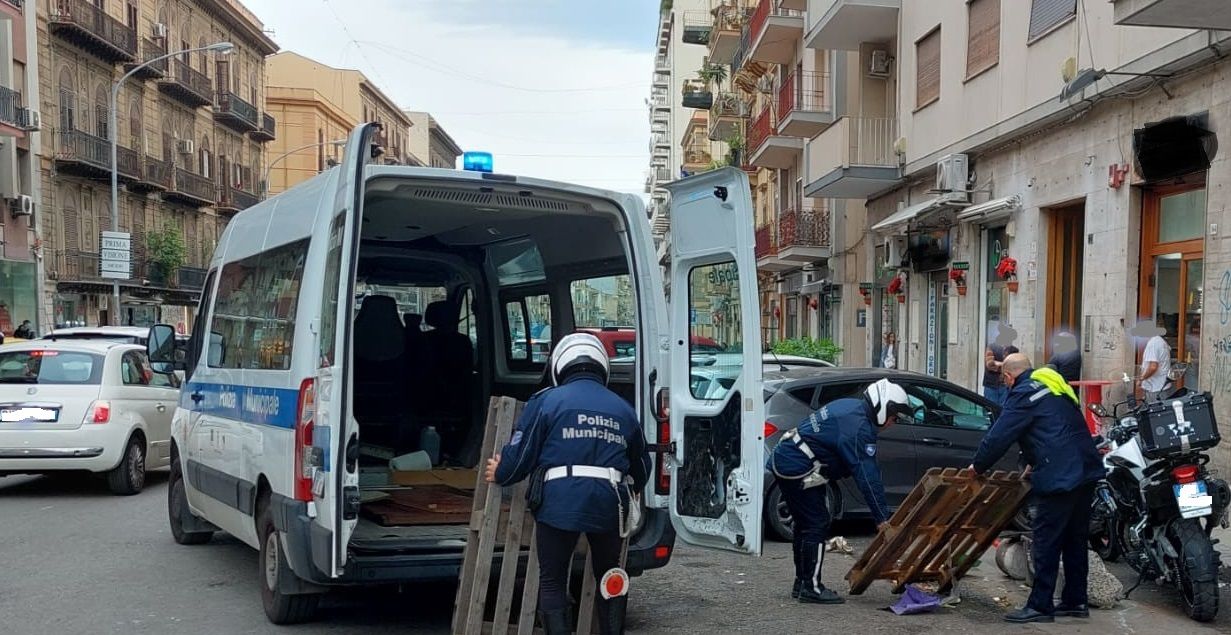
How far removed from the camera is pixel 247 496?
6.07 m

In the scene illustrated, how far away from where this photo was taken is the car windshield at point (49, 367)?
1019 centimetres

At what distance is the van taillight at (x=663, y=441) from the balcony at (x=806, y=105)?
20169 mm

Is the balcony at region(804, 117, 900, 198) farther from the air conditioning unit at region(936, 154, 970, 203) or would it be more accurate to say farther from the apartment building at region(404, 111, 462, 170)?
the apartment building at region(404, 111, 462, 170)

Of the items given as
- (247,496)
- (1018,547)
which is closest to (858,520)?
(1018,547)

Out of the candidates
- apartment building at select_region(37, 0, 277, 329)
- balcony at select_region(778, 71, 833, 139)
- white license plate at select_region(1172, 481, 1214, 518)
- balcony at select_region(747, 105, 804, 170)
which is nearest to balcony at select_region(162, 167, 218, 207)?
apartment building at select_region(37, 0, 277, 329)

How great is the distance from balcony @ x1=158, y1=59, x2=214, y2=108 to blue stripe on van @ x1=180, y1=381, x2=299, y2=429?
39483mm

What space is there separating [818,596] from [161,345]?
4.99 m

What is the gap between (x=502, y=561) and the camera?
520 cm

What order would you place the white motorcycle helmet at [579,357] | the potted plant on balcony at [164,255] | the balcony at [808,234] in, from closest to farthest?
1. the white motorcycle helmet at [579,357]
2. the balcony at [808,234]
3. the potted plant on balcony at [164,255]

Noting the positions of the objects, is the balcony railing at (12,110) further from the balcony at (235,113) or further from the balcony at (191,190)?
the balcony at (235,113)

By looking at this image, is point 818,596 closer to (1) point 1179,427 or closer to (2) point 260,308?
(1) point 1179,427

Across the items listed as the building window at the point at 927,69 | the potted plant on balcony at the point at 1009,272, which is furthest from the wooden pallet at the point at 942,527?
the building window at the point at 927,69

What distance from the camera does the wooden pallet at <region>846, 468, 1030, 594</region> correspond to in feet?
20.4

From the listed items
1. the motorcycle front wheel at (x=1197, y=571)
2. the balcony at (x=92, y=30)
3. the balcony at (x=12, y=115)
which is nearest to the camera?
the motorcycle front wheel at (x=1197, y=571)
